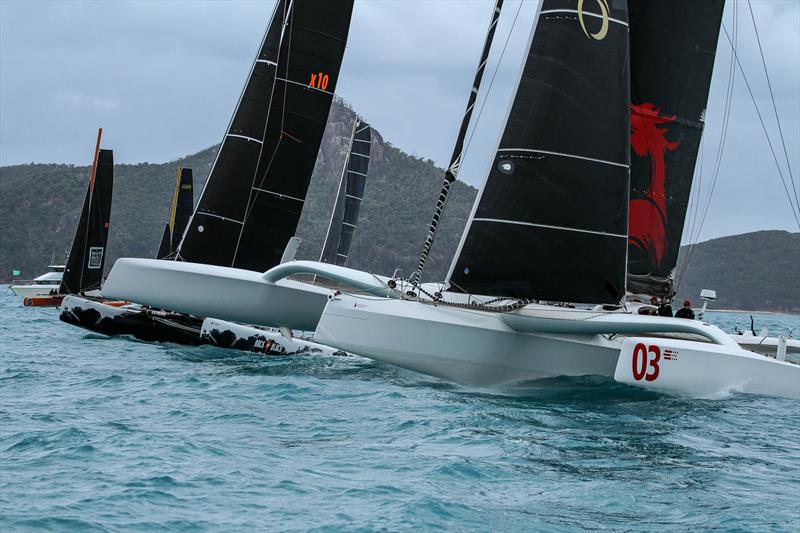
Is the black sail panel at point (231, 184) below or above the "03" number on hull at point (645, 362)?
above

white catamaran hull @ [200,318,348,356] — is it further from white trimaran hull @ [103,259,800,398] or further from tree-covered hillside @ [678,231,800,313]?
tree-covered hillside @ [678,231,800,313]

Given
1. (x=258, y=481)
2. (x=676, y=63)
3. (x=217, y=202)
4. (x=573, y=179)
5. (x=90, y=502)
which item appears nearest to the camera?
(x=90, y=502)

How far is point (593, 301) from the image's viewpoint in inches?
404

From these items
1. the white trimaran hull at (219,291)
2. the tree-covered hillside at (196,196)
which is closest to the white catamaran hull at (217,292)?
the white trimaran hull at (219,291)

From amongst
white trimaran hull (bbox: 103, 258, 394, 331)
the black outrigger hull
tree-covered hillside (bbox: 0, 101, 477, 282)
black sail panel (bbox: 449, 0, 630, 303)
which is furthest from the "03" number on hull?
tree-covered hillside (bbox: 0, 101, 477, 282)

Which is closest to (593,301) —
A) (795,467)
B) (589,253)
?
(589,253)

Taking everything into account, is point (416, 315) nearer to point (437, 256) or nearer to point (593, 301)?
point (593, 301)

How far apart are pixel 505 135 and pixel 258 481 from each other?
5.40 metres

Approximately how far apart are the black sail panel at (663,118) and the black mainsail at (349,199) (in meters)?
10.6

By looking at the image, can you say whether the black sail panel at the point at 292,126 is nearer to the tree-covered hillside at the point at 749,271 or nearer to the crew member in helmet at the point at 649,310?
the crew member in helmet at the point at 649,310

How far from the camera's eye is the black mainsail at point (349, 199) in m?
23.3

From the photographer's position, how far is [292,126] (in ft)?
49.3

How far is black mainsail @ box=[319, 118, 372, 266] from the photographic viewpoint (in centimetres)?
2327

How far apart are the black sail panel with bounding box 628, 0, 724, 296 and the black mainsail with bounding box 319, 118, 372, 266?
10.6 m
